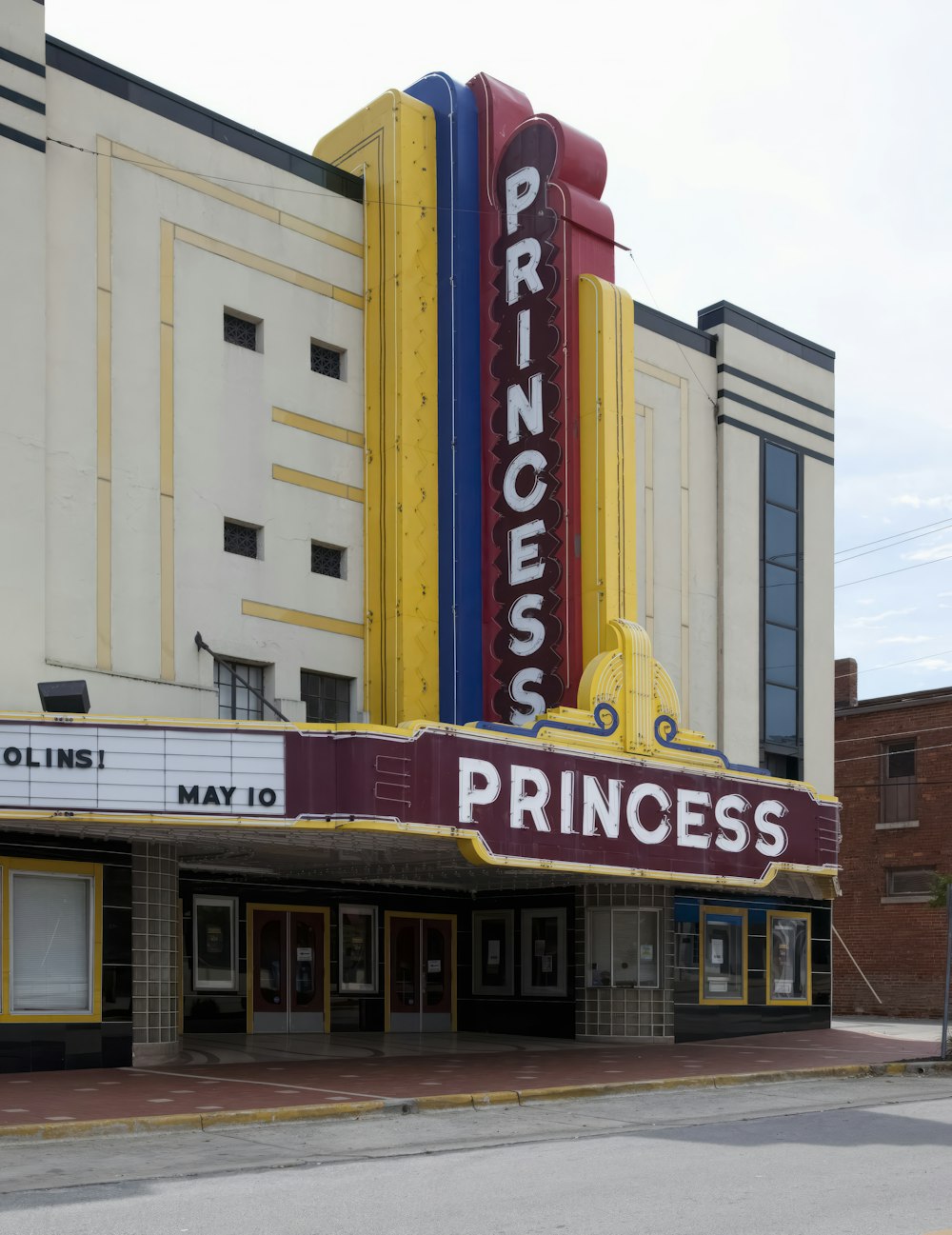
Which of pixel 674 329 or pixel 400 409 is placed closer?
pixel 400 409

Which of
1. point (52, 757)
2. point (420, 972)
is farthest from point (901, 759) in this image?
point (52, 757)

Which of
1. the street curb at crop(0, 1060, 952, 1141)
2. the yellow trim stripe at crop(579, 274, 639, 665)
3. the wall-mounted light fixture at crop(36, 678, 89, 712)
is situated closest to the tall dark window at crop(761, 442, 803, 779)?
the yellow trim stripe at crop(579, 274, 639, 665)

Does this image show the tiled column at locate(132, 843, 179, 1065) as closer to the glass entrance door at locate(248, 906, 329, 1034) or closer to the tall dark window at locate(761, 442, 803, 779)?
the glass entrance door at locate(248, 906, 329, 1034)

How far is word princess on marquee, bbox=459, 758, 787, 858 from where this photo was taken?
64.4ft

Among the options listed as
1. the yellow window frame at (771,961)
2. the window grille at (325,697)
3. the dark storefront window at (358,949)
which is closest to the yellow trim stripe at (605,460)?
the window grille at (325,697)

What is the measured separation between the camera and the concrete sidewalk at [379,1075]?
49.2 feet

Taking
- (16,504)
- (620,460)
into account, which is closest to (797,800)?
(620,460)

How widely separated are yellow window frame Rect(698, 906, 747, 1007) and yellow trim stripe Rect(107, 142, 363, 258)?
518 inches

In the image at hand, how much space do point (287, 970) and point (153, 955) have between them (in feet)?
18.0

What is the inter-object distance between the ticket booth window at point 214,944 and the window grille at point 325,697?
377 centimetres

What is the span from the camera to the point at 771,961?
29109 millimetres

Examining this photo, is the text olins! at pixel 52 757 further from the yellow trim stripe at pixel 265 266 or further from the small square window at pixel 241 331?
the yellow trim stripe at pixel 265 266

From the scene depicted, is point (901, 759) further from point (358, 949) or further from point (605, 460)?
point (605, 460)

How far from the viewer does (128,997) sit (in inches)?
790
